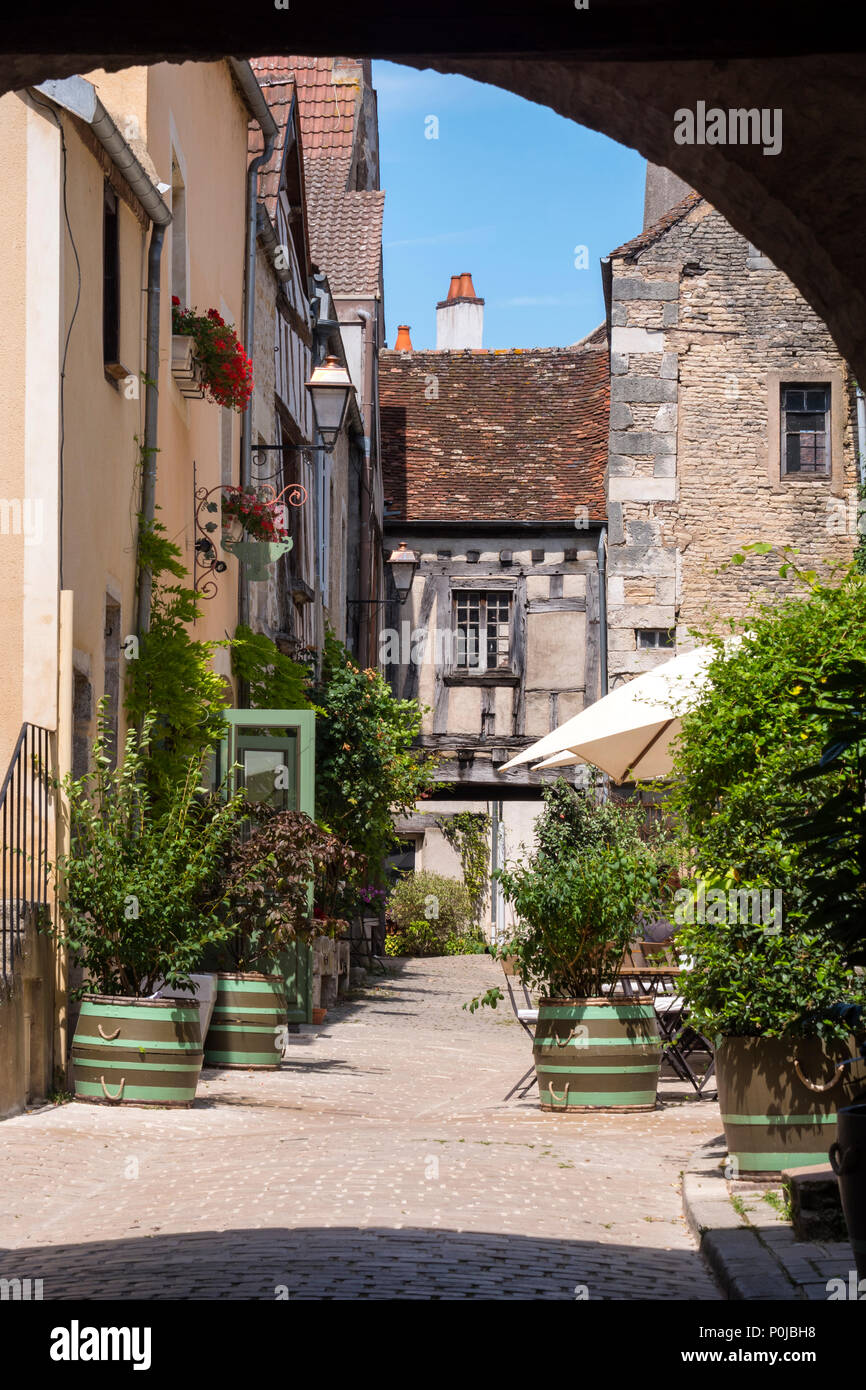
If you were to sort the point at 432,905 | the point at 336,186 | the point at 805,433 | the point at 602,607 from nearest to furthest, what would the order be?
1. the point at 602,607
2. the point at 805,433
3. the point at 336,186
4. the point at 432,905

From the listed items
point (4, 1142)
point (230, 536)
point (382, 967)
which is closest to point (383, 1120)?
point (4, 1142)

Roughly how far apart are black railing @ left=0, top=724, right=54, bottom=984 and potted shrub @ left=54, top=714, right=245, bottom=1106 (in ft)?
0.44

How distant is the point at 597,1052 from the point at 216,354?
558 cm

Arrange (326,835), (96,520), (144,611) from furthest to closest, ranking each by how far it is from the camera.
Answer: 1. (326,835)
2. (144,611)
3. (96,520)

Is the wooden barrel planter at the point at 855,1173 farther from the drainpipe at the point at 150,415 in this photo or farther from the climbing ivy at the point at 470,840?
the climbing ivy at the point at 470,840

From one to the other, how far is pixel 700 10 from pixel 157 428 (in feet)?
27.6

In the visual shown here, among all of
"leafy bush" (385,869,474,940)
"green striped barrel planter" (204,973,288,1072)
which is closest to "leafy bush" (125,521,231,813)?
"green striped barrel planter" (204,973,288,1072)

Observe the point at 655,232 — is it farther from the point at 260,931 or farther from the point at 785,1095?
the point at 785,1095

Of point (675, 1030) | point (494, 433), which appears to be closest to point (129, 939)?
point (675, 1030)

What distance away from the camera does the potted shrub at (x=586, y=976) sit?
896 centimetres

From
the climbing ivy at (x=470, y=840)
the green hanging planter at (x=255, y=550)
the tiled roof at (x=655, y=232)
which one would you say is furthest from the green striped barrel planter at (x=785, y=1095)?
the climbing ivy at (x=470, y=840)

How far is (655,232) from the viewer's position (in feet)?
73.0
